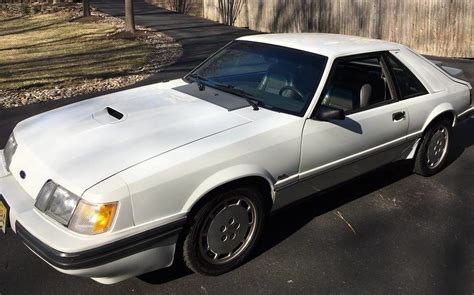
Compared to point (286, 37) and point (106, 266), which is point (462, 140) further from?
point (106, 266)

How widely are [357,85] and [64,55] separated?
9.88 metres

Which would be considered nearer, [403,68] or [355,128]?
[355,128]

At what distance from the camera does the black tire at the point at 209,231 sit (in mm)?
2850

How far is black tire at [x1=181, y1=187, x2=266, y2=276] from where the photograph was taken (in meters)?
2.85

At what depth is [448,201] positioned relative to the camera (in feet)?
13.9

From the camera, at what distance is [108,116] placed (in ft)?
10.8

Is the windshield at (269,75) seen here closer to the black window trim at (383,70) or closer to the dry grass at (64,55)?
the black window trim at (383,70)

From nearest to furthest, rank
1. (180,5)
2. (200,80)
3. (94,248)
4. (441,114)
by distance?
(94,248), (200,80), (441,114), (180,5)

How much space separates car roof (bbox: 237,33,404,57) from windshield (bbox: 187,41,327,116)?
64mm

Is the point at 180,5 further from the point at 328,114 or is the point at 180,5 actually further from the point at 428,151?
the point at 328,114

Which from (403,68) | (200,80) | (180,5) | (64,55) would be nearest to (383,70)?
(403,68)

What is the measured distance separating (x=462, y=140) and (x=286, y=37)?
2.95 metres

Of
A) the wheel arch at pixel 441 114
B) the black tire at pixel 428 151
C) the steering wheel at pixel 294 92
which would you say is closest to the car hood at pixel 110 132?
the steering wheel at pixel 294 92

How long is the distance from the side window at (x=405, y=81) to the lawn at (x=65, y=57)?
5.62 m
